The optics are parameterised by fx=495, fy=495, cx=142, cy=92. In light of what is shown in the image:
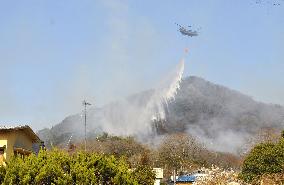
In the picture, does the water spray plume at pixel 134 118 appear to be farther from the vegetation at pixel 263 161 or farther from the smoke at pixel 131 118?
the vegetation at pixel 263 161

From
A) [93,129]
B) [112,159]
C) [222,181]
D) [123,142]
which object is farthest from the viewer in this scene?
[93,129]

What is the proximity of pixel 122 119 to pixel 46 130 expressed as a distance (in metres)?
30.3

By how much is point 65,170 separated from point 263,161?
34230 millimetres

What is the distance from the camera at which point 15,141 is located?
33.0 metres

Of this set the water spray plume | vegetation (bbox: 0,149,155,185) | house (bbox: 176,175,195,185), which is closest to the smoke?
the water spray plume

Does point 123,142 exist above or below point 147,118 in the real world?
below

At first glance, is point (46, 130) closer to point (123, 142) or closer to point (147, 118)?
point (147, 118)

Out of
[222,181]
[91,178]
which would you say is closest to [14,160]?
[91,178]

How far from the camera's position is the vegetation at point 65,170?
23.3 m

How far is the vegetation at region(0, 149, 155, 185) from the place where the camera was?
23.3 metres

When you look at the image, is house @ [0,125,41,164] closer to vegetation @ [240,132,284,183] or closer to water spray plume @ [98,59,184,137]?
vegetation @ [240,132,284,183]

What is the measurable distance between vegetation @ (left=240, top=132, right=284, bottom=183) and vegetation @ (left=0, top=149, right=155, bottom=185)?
Result: 2970cm

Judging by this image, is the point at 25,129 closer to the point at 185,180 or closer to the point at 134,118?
the point at 185,180

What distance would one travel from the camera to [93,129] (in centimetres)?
17762
